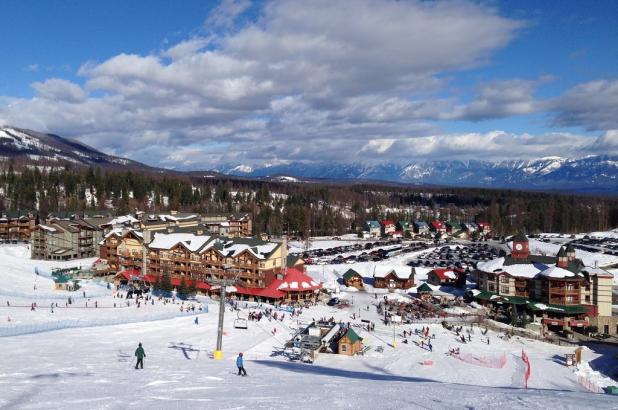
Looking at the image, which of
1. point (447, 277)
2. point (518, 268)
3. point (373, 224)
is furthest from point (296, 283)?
point (373, 224)

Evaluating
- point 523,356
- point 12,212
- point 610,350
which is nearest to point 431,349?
point 523,356

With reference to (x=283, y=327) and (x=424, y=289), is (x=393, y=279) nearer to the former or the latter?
(x=424, y=289)

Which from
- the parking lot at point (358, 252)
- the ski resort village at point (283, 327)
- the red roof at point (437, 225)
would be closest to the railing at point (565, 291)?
the ski resort village at point (283, 327)

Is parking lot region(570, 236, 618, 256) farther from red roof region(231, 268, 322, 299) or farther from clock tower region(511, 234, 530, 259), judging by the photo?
red roof region(231, 268, 322, 299)

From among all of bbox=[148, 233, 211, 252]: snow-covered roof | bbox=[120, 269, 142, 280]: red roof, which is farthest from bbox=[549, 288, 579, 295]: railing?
bbox=[120, 269, 142, 280]: red roof

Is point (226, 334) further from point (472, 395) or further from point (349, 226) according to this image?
point (349, 226)

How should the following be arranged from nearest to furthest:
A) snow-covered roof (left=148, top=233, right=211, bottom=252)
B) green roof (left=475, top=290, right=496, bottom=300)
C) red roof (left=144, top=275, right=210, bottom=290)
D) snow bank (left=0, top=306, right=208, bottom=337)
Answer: snow bank (left=0, top=306, right=208, bottom=337) → green roof (left=475, top=290, right=496, bottom=300) → red roof (left=144, top=275, right=210, bottom=290) → snow-covered roof (left=148, top=233, right=211, bottom=252)
